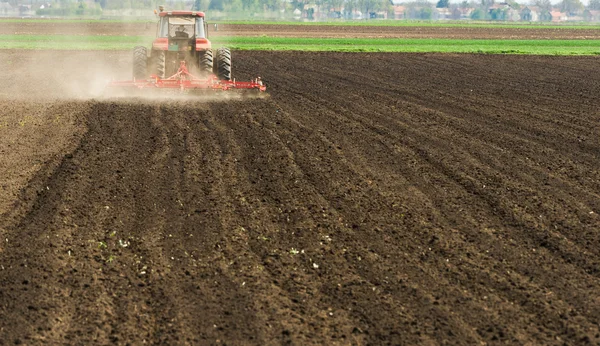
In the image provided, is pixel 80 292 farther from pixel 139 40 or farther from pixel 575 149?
pixel 139 40

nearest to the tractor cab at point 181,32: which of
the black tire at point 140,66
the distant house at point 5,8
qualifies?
the black tire at point 140,66

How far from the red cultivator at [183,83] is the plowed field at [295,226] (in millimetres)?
1189

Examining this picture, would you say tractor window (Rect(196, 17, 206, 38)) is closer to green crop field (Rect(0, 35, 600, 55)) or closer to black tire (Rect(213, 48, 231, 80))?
black tire (Rect(213, 48, 231, 80))

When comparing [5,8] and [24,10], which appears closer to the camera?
[24,10]

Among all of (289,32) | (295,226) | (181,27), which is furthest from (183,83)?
(289,32)

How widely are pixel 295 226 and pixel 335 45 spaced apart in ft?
130

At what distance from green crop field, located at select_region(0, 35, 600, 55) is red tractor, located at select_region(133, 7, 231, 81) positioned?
19.7m

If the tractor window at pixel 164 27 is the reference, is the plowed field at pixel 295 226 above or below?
below

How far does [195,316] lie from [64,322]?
3.41 feet

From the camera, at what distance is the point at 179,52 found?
20469 millimetres

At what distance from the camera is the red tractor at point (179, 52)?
2014 centimetres

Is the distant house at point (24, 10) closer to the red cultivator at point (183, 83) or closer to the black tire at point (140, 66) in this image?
the black tire at point (140, 66)

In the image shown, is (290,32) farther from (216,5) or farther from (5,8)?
(216,5)

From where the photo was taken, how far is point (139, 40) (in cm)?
4912
